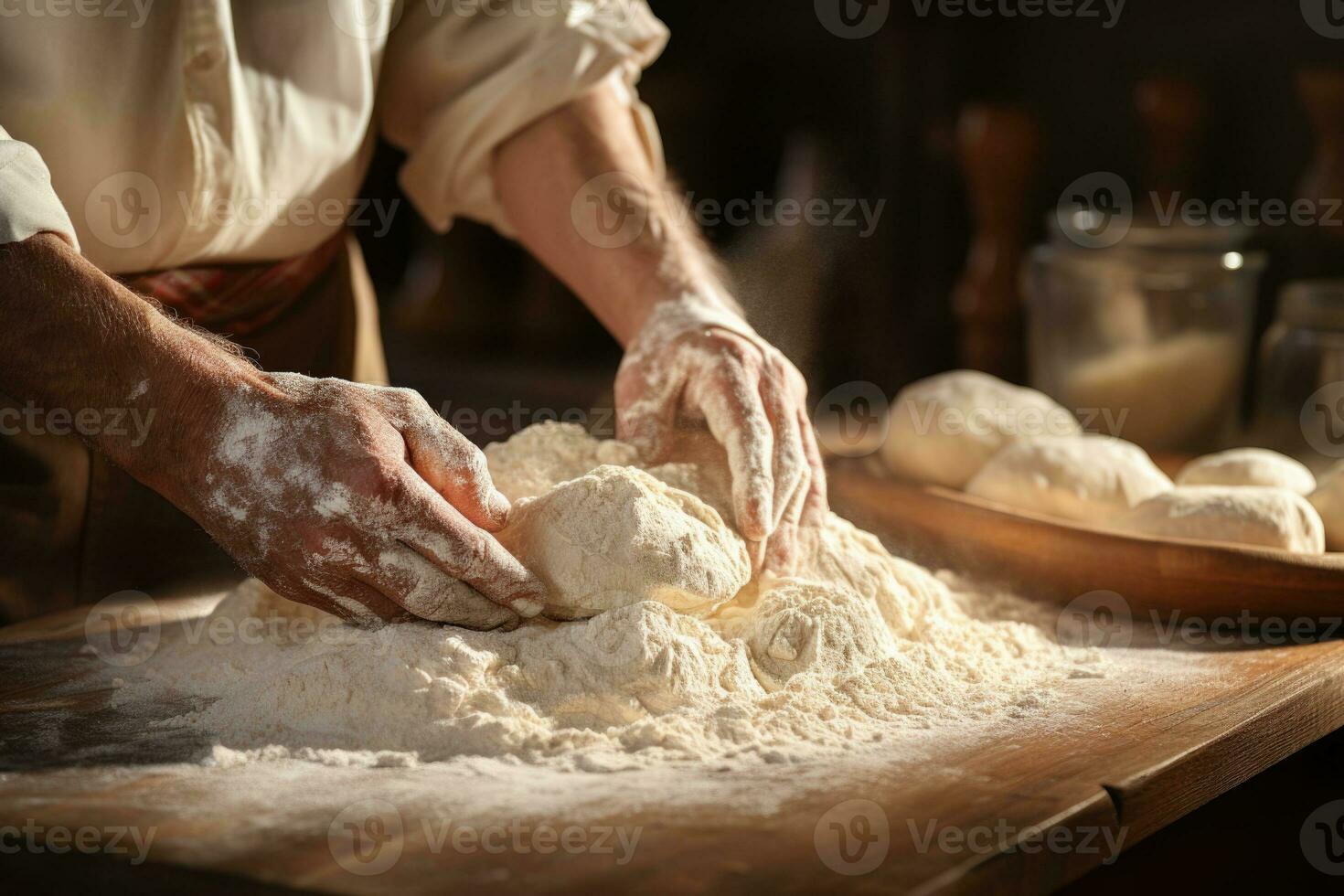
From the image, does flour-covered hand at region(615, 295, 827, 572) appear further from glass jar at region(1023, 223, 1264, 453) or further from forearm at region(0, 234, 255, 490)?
glass jar at region(1023, 223, 1264, 453)

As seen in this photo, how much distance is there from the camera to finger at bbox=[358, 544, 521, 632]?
40.2 inches

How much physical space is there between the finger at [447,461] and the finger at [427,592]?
7 centimetres

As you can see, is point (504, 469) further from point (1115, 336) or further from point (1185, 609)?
point (1115, 336)

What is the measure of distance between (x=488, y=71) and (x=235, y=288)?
0.40 meters

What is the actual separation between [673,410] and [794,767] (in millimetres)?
478

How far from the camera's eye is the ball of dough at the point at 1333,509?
4.85ft

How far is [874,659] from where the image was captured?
112 centimetres

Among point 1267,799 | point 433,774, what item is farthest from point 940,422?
point 433,774

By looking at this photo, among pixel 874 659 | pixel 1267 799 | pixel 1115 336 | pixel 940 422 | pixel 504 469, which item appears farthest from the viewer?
pixel 1115 336

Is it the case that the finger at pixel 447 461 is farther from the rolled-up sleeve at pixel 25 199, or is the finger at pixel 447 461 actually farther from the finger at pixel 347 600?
the rolled-up sleeve at pixel 25 199

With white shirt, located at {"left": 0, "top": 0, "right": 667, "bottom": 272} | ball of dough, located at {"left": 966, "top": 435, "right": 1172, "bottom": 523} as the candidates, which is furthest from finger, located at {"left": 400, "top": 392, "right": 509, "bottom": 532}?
ball of dough, located at {"left": 966, "top": 435, "right": 1172, "bottom": 523}

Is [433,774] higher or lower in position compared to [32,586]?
higher

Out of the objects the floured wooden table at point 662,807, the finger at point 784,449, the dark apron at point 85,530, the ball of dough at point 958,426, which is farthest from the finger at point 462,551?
the ball of dough at point 958,426

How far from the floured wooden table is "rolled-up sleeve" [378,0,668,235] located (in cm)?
81
